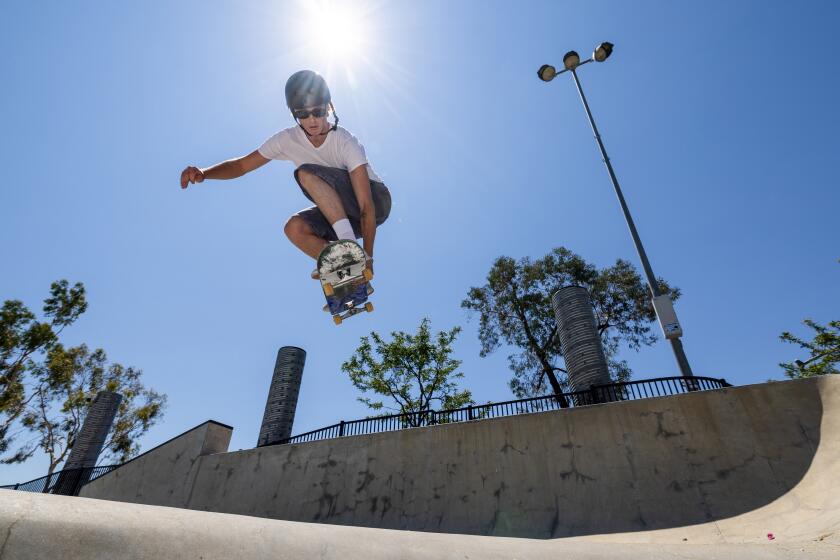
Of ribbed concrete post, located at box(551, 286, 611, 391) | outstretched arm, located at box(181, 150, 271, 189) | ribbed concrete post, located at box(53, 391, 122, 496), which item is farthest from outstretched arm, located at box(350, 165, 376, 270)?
ribbed concrete post, located at box(53, 391, 122, 496)

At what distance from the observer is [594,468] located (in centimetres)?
747

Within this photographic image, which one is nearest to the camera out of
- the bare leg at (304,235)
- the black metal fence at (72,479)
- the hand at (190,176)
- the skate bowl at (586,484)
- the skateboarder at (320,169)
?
the skate bowl at (586,484)

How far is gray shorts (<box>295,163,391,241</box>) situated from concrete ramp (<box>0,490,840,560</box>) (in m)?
2.86

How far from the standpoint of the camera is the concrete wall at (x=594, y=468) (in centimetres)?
636

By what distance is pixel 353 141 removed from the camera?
3844 mm

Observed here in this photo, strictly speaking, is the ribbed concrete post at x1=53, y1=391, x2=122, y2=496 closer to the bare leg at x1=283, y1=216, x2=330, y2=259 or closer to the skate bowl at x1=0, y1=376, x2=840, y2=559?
the skate bowl at x1=0, y1=376, x2=840, y2=559

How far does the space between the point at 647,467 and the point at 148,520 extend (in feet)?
26.1

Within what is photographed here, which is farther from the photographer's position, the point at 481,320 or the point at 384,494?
the point at 481,320

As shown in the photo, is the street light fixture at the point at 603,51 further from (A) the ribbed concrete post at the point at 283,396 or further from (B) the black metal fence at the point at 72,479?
(B) the black metal fence at the point at 72,479

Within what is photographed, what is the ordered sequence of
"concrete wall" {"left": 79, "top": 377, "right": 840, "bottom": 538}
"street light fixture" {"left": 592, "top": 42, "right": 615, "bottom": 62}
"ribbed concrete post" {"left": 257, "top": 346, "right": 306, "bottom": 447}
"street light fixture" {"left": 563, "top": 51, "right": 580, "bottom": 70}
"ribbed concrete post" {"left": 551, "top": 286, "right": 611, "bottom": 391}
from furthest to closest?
"ribbed concrete post" {"left": 257, "top": 346, "right": 306, "bottom": 447}
"street light fixture" {"left": 563, "top": 51, "right": 580, "bottom": 70}
"ribbed concrete post" {"left": 551, "top": 286, "right": 611, "bottom": 391}
"street light fixture" {"left": 592, "top": 42, "right": 615, "bottom": 62}
"concrete wall" {"left": 79, "top": 377, "right": 840, "bottom": 538}

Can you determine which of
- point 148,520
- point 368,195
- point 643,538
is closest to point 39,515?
point 148,520

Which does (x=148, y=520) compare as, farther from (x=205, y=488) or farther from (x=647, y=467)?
(x=205, y=488)

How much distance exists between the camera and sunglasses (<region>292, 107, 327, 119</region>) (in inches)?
137

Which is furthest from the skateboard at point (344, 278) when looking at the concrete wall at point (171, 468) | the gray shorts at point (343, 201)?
the concrete wall at point (171, 468)
